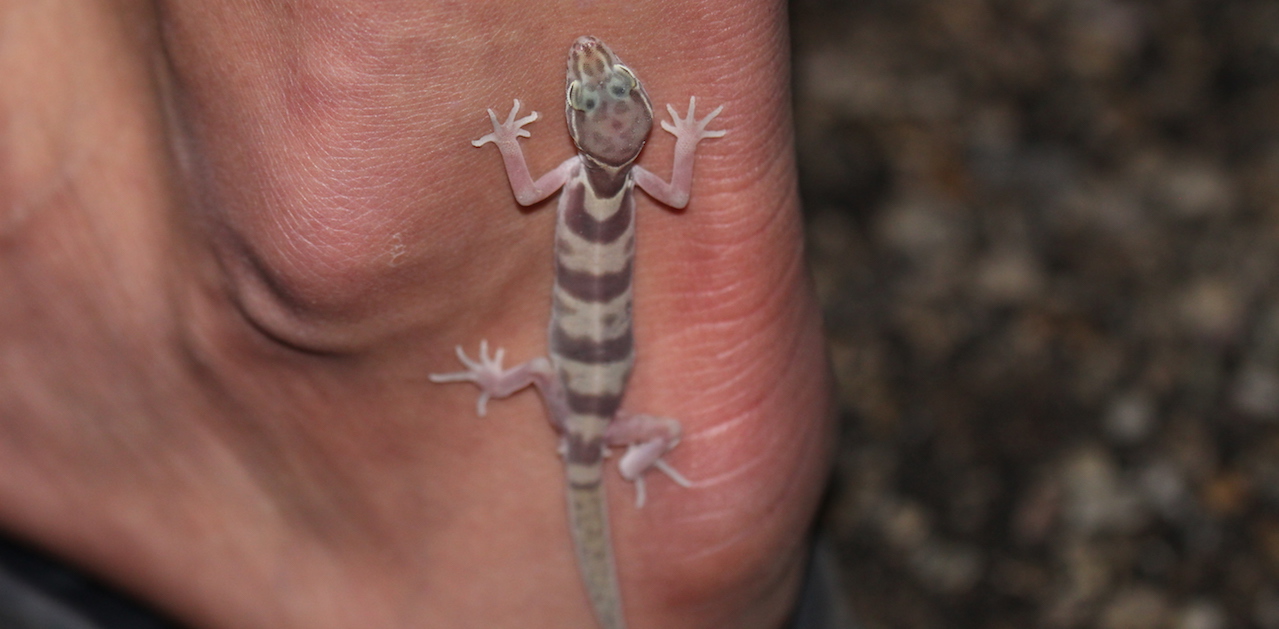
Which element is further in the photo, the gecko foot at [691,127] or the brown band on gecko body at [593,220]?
the brown band on gecko body at [593,220]

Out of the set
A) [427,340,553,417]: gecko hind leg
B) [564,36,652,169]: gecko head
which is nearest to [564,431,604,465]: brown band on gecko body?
[427,340,553,417]: gecko hind leg

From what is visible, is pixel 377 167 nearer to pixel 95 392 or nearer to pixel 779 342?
pixel 779 342

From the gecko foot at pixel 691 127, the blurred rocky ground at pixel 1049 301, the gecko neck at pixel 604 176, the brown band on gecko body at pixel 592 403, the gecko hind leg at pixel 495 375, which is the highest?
the gecko foot at pixel 691 127

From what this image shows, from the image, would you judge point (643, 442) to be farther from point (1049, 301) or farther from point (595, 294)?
point (1049, 301)

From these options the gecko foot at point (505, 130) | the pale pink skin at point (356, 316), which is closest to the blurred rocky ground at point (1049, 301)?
the pale pink skin at point (356, 316)

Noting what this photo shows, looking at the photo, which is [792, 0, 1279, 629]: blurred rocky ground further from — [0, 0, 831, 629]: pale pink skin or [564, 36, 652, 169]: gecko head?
[564, 36, 652, 169]: gecko head

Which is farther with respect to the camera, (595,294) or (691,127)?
(595,294)

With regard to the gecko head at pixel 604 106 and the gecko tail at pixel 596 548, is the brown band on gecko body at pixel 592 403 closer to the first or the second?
the gecko tail at pixel 596 548

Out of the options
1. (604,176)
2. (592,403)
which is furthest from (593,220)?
(592,403)
